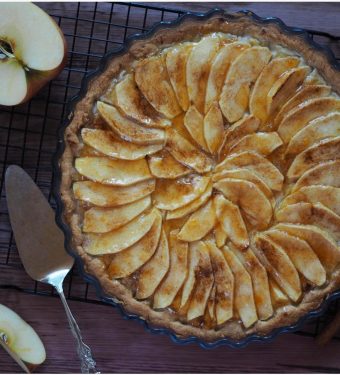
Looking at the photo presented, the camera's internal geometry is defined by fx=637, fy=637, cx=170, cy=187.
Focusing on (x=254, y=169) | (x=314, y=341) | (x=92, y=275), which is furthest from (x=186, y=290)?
(x=314, y=341)

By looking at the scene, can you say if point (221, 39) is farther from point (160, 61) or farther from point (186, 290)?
point (186, 290)

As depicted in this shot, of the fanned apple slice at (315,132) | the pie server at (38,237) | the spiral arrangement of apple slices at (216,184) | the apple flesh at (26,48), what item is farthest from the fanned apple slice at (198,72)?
the pie server at (38,237)

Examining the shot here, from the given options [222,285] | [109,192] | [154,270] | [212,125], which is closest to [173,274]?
[154,270]

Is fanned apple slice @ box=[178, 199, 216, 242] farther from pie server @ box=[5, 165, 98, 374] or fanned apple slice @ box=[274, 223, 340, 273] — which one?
pie server @ box=[5, 165, 98, 374]

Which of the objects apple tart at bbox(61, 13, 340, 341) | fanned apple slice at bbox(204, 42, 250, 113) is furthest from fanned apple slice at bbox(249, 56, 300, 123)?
fanned apple slice at bbox(204, 42, 250, 113)

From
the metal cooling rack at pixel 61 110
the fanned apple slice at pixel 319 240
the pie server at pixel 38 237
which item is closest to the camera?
A: the fanned apple slice at pixel 319 240

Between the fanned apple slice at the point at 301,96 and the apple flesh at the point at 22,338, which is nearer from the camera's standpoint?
the fanned apple slice at the point at 301,96

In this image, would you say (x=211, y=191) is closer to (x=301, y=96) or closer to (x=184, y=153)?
(x=184, y=153)

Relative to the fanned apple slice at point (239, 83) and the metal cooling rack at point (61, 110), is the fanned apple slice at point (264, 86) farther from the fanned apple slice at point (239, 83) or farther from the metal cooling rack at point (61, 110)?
the metal cooling rack at point (61, 110)
